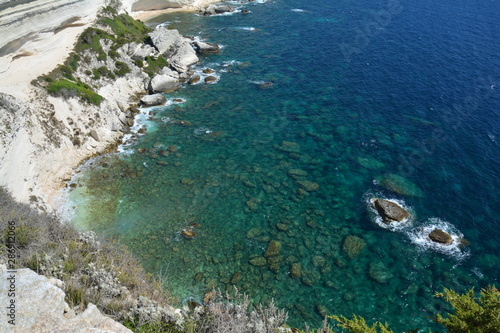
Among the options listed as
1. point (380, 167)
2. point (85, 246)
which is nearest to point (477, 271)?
point (380, 167)

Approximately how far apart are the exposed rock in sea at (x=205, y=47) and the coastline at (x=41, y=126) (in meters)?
22.2

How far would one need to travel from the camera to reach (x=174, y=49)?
6575 cm

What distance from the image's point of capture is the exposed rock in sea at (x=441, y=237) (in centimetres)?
3180

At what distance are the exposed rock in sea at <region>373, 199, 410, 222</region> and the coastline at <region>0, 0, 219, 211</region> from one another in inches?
1290

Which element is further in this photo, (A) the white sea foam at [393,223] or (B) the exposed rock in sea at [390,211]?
(B) the exposed rock in sea at [390,211]

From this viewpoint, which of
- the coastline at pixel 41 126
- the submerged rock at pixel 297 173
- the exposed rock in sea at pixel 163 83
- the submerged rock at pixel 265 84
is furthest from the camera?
the submerged rock at pixel 265 84

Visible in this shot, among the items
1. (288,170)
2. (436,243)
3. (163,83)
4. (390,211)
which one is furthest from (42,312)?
(163,83)

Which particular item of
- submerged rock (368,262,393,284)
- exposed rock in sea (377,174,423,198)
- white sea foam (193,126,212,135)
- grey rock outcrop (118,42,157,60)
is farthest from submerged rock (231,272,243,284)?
grey rock outcrop (118,42,157,60)

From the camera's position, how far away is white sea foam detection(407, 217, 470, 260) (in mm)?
31203

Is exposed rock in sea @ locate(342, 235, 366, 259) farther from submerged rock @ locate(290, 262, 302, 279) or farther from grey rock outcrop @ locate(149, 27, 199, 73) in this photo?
grey rock outcrop @ locate(149, 27, 199, 73)

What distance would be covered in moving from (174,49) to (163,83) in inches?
518

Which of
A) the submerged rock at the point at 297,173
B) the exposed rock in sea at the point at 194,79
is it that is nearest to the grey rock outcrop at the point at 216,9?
the exposed rock in sea at the point at 194,79

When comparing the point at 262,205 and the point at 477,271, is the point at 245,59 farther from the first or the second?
the point at 477,271

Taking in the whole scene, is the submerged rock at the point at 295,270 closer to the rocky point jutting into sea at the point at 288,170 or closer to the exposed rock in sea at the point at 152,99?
the rocky point jutting into sea at the point at 288,170
